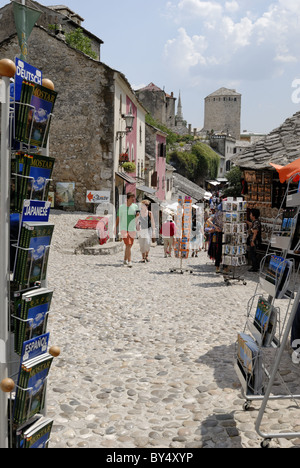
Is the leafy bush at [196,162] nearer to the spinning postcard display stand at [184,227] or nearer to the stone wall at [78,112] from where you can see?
the stone wall at [78,112]

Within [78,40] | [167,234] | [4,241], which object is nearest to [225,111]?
[78,40]

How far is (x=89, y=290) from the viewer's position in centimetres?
956

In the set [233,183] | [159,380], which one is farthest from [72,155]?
[233,183]

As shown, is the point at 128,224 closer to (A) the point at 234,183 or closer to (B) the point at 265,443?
(B) the point at 265,443

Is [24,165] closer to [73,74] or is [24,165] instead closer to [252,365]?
[252,365]

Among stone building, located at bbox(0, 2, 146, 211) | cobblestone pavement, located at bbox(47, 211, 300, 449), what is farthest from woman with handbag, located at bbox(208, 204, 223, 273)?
stone building, located at bbox(0, 2, 146, 211)

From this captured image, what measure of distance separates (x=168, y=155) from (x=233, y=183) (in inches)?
443

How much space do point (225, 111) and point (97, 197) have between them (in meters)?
103

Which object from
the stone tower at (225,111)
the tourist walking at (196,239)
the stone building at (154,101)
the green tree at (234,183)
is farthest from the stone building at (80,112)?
the stone tower at (225,111)

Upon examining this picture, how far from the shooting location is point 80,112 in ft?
69.7

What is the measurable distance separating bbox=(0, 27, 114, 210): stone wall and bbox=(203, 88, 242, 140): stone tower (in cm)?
9787

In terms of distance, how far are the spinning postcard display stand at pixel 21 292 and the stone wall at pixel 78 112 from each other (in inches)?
714

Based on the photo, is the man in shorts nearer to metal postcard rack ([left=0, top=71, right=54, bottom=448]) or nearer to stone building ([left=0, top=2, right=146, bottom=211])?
stone building ([left=0, top=2, right=146, bottom=211])

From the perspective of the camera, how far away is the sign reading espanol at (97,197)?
2092cm
